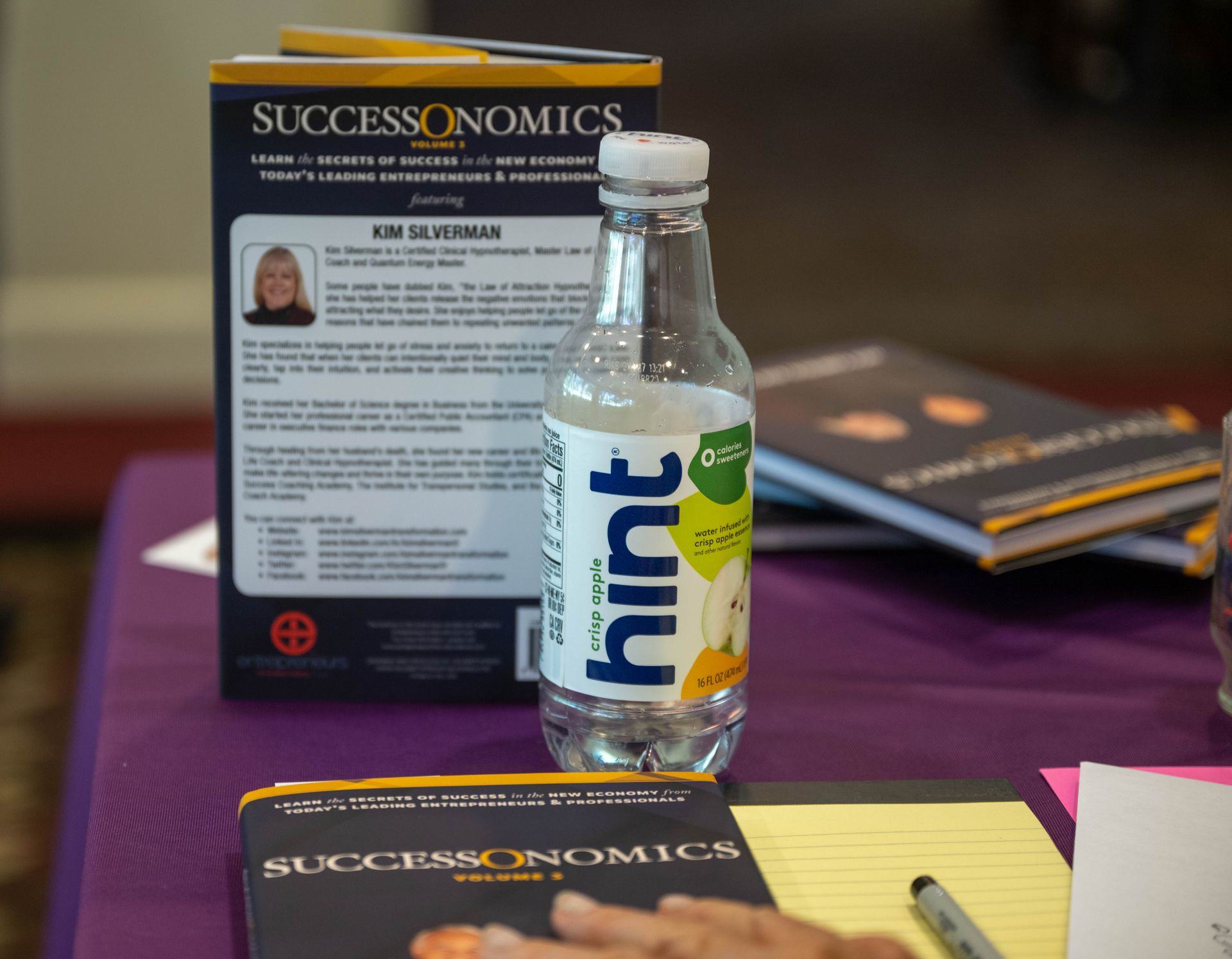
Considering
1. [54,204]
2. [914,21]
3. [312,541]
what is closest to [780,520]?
[312,541]

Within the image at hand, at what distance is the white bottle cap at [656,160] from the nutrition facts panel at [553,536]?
4.6 inches

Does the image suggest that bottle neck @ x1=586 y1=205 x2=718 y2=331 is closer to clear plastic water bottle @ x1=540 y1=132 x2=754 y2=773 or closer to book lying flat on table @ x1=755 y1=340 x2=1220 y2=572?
clear plastic water bottle @ x1=540 y1=132 x2=754 y2=773

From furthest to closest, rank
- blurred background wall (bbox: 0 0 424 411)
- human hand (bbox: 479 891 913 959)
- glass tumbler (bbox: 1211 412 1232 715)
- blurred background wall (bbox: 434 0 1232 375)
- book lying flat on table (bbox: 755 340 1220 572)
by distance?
blurred background wall (bbox: 434 0 1232 375), blurred background wall (bbox: 0 0 424 411), book lying flat on table (bbox: 755 340 1220 572), glass tumbler (bbox: 1211 412 1232 715), human hand (bbox: 479 891 913 959)

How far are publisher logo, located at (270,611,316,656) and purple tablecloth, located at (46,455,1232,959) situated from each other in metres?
0.03

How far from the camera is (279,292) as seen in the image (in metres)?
0.66

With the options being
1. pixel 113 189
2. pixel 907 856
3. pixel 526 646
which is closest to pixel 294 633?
pixel 526 646

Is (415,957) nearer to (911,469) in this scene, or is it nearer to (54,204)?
(911,469)

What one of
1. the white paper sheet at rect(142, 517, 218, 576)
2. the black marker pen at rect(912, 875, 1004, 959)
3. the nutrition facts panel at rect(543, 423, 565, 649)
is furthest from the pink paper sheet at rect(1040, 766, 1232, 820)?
the white paper sheet at rect(142, 517, 218, 576)

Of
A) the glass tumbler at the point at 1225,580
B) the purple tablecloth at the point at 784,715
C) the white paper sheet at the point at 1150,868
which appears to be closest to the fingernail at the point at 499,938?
the purple tablecloth at the point at 784,715

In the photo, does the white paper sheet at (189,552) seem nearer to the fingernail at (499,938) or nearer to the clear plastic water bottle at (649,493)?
the clear plastic water bottle at (649,493)

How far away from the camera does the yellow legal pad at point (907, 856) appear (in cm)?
51

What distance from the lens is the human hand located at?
0.46 m

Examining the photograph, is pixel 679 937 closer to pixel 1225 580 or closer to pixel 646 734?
pixel 646 734

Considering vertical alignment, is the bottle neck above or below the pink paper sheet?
above
